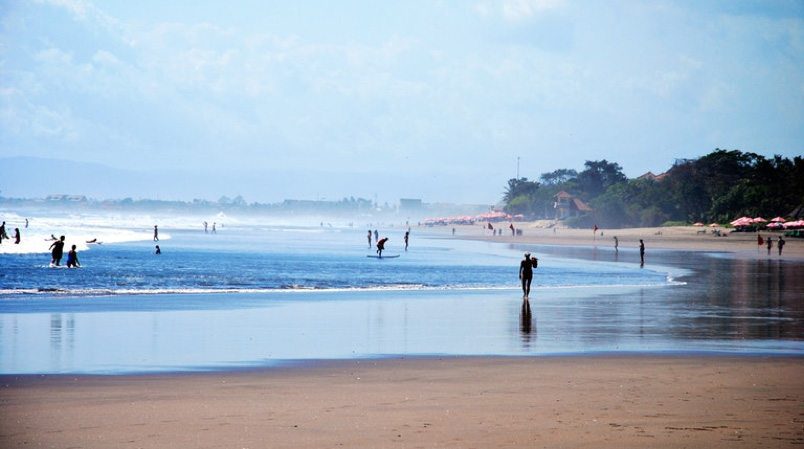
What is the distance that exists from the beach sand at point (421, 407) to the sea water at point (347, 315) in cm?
192

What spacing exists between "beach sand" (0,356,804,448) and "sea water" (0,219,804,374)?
1.92 m

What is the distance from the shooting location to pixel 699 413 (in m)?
10.9

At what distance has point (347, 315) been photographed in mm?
23734

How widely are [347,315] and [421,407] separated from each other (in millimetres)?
12582

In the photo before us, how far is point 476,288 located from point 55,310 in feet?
52.9

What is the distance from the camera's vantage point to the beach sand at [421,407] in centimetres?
947

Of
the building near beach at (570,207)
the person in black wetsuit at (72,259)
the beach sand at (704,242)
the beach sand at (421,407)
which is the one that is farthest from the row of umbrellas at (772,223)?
the beach sand at (421,407)

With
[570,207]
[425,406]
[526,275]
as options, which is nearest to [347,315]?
[526,275]

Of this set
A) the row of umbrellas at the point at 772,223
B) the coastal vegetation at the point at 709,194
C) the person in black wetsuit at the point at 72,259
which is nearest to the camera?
the person in black wetsuit at the point at 72,259

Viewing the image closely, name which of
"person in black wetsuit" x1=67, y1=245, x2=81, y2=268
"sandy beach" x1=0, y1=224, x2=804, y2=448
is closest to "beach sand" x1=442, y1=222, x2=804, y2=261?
"person in black wetsuit" x1=67, y1=245, x2=81, y2=268

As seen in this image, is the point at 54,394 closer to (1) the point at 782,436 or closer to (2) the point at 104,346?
(2) the point at 104,346

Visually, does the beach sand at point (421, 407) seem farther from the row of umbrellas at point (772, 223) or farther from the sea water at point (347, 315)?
the row of umbrellas at point (772, 223)

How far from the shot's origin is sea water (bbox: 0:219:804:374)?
16.8 metres

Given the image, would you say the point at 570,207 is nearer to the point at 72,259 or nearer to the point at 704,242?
the point at 704,242
